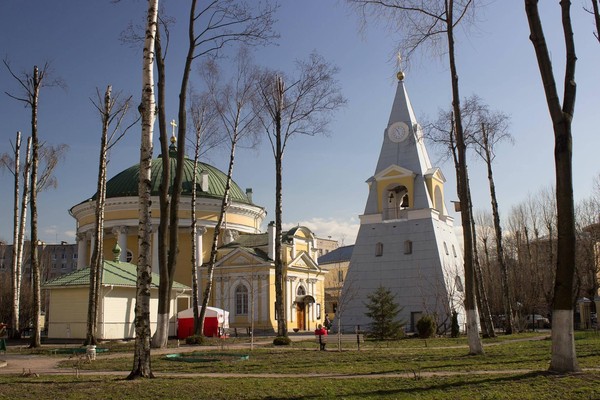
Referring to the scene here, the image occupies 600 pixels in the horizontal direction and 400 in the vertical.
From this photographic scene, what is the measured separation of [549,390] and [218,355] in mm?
10484

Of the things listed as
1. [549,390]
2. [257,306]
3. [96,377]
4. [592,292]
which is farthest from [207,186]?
[549,390]

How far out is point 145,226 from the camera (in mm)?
12711

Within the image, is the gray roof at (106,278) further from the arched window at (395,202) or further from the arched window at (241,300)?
the arched window at (395,202)

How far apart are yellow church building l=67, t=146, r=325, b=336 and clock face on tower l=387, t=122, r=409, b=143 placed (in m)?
15.1

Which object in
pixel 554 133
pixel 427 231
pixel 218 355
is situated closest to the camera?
pixel 554 133

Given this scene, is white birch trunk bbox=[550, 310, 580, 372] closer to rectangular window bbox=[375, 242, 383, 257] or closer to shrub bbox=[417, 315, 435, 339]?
shrub bbox=[417, 315, 435, 339]

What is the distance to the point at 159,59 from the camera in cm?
1966

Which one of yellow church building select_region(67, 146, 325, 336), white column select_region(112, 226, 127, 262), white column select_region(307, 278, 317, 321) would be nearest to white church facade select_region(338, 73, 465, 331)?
yellow church building select_region(67, 146, 325, 336)

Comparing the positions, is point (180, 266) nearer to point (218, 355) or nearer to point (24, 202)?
point (24, 202)

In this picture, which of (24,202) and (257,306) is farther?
(257,306)

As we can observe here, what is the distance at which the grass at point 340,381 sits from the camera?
31.6 feet

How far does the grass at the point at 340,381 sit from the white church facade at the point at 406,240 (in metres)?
16.6

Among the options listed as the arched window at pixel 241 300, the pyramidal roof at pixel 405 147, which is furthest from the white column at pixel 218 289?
the pyramidal roof at pixel 405 147

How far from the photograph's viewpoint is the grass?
962 centimetres
